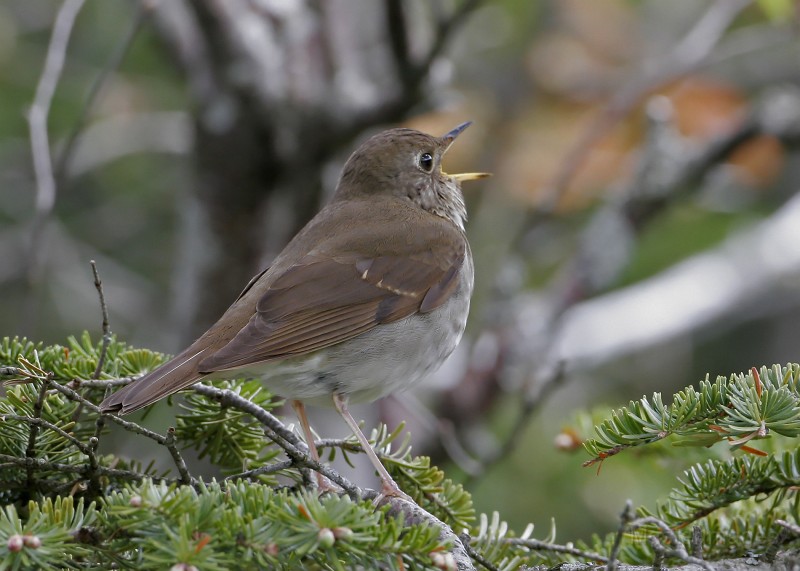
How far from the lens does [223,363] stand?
285 centimetres

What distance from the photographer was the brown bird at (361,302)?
10.4 ft

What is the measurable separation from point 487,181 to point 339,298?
15.2 ft

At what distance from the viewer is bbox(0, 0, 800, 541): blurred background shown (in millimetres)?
4809

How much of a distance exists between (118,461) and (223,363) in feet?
1.66

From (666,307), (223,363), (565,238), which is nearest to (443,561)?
(223,363)

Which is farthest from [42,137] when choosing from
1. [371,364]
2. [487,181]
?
[487,181]

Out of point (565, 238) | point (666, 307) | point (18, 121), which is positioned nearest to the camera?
point (666, 307)

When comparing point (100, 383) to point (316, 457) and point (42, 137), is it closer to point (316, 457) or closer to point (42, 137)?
point (316, 457)

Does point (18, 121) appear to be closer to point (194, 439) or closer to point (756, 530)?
point (194, 439)

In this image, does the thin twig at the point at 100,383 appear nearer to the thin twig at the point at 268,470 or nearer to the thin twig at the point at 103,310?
the thin twig at the point at 103,310

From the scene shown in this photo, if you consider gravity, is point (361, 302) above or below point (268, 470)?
above

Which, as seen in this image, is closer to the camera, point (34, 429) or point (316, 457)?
point (34, 429)

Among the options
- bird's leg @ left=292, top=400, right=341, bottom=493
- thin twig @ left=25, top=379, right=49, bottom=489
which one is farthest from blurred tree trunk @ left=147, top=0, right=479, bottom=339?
thin twig @ left=25, top=379, right=49, bottom=489

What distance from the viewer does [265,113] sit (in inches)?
187
